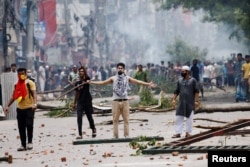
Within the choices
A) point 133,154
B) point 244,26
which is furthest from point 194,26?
point 133,154

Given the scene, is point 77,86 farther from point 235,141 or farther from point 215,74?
point 215,74

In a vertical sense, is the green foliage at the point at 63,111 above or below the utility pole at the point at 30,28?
below

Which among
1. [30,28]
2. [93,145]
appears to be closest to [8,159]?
[93,145]

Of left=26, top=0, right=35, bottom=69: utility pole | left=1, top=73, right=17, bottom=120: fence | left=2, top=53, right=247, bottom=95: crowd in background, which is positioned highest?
left=26, top=0, right=35, bottom=69: utility pole

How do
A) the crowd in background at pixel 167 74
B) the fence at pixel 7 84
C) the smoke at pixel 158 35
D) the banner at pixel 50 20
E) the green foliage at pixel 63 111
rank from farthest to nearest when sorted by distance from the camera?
the smoke at pixel 158 35
the banner at pixel 50 20
the crowd in background at pixel 167 74
the fence at pixel 7 84
the green foliage at pixel 63 111

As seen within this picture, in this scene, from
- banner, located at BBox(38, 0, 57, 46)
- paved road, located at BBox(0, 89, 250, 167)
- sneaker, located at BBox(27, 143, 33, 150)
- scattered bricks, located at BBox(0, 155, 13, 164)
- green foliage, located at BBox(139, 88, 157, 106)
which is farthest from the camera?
banner, located at BBox(38, 0, 57, 46)

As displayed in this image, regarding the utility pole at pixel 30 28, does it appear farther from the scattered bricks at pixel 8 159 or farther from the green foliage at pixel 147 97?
the scattered bricks at pixel 8 159

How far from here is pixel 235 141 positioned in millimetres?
16281

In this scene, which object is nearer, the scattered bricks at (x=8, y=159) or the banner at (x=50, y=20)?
the scattered bricks at (x=8, y=159)

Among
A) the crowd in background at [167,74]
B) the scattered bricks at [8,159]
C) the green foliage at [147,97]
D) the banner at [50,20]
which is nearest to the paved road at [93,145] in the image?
the scattered bricks at [8,159]

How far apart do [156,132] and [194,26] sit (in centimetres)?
11387

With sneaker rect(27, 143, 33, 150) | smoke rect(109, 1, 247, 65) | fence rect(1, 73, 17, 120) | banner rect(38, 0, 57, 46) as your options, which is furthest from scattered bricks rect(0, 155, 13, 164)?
smoke rect(109, 1, 247, 65)

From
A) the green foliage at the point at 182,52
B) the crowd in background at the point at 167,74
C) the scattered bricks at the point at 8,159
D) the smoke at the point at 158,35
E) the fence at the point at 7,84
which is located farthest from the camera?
the smoke at the point at 158,35

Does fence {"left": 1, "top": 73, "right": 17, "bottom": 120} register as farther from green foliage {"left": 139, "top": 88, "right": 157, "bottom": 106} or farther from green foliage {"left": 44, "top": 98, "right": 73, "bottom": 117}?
green foliage {"left": 139, "top": 88, "right": 157, "bottom": 106}
